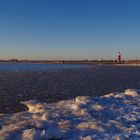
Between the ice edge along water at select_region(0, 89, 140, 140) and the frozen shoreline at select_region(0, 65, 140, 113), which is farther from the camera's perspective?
the frozen shoreline at select_region(0, 65, 140, 113)

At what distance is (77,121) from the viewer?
10953mm

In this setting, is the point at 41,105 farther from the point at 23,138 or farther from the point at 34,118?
the point at 23,138

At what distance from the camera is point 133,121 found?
37.0 feet

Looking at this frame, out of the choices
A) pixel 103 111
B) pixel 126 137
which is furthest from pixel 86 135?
pixel 103 111

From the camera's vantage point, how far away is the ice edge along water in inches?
374

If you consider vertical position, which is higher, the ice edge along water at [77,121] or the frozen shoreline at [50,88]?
the ice edge along water at [77,121]

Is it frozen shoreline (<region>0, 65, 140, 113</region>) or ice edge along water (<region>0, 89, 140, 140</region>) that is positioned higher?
ice edge along water (<region>0, 89, 140, 140</region>)

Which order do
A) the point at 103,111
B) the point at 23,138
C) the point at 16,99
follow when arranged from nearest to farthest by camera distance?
the point at 23,138, the point at 103,111, the point at 16,99

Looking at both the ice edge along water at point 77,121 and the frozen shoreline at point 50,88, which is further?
the frozen shoreline at point 50,88

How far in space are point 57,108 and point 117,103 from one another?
2977 millimetres

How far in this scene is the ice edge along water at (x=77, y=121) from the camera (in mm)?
9500

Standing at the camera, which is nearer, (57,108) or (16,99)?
(57,108)

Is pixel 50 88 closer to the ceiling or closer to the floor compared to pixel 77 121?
closer to the floor

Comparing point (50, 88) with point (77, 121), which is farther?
point (50, 88)
